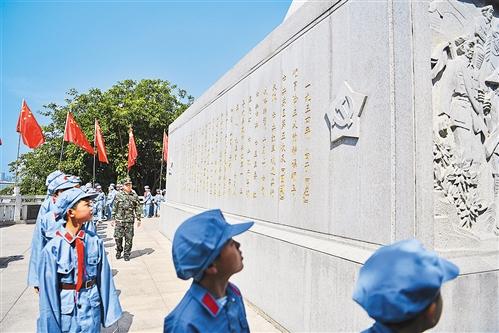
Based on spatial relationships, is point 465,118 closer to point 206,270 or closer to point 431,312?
point 431,312

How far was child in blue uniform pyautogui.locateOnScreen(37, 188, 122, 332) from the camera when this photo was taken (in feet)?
7.89

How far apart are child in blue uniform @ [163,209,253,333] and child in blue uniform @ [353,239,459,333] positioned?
553 millimetres

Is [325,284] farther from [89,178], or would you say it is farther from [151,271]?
[89,178]

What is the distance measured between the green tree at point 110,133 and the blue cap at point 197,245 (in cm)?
2042

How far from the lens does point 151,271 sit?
6.45 m

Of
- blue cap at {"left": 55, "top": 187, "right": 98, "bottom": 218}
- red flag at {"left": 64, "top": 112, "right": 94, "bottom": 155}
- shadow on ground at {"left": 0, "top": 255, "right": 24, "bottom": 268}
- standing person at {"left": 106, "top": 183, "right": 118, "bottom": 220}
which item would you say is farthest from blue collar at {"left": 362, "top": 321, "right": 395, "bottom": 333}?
standing person at {"left": 106, "top": 183, "right": 118, "bottom": 220}

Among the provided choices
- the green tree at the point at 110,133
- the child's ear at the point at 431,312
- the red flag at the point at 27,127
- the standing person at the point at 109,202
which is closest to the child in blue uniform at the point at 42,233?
the child's ear at the point at 431,312

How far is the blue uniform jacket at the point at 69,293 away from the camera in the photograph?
240 centimetres

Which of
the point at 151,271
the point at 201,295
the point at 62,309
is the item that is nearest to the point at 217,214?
the point at 201,295

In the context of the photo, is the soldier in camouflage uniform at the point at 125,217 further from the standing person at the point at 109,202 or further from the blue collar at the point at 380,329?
the standing person at the point at 109,202

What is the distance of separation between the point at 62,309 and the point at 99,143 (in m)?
12.8

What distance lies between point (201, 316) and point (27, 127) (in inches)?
455

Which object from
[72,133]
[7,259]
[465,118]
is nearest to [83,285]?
[465,118]

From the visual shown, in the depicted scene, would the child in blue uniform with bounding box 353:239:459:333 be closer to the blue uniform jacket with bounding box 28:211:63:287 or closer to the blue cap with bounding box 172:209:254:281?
the blue cap with bounding box 172:209:254:281
